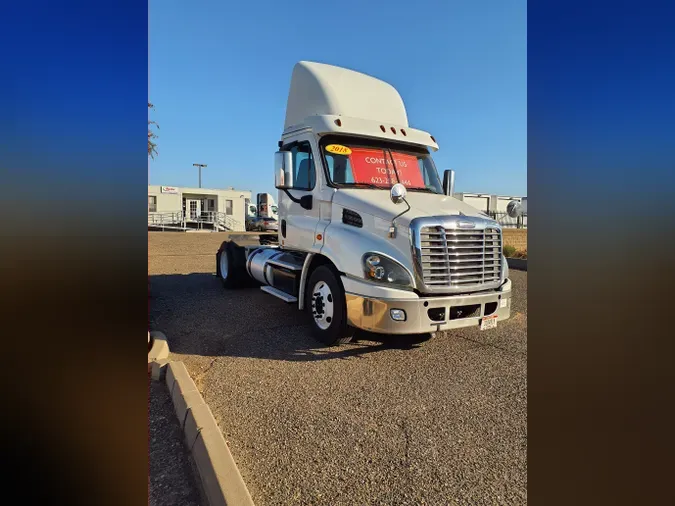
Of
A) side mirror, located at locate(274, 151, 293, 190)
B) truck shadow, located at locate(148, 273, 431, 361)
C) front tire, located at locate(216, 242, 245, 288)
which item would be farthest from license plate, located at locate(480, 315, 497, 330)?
Answer: front tire, located at locate(216, 242, 245, 288)

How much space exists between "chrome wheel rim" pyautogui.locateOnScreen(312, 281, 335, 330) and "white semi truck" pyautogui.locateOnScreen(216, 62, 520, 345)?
13mm

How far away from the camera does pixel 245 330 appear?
5910 millimetres

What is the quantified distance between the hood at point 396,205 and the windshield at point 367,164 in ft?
0.75

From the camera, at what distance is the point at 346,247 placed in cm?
495

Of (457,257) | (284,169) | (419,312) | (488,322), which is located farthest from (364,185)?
(488,322)

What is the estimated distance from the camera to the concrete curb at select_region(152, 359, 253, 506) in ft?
7.32

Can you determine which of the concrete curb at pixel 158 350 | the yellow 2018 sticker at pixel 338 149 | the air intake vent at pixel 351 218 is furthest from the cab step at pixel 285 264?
the concrete curb at pixel 158 350

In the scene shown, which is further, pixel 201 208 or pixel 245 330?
pixel 201 208

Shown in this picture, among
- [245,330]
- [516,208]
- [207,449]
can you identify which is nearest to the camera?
[516,208]

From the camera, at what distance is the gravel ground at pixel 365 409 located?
251 centimetres

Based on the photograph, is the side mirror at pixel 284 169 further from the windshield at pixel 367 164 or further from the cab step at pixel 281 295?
the cab step at pixel 281 295

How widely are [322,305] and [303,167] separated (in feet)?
7.28

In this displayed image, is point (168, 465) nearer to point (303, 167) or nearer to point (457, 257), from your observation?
point (457, 257)
